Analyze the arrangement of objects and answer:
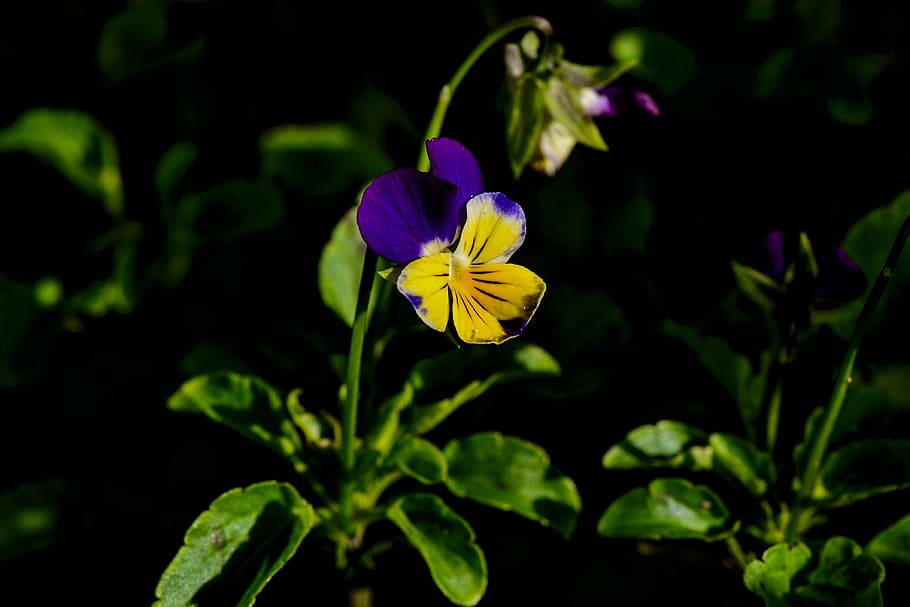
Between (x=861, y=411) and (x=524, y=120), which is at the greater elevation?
(x=524, y=120)

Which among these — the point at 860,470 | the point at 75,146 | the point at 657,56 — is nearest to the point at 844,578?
the point at 860,470

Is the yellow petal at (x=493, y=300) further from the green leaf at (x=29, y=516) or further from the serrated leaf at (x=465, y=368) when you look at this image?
the green leaf at (x=29, y=516)

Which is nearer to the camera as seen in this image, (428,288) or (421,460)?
(428,288)

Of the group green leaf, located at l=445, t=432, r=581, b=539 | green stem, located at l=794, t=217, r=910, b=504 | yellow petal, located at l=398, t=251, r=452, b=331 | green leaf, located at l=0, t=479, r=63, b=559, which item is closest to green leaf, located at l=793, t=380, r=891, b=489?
green stem, located at l=794, t=217, r=910, b=504

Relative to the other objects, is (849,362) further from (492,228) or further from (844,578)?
(492,228)

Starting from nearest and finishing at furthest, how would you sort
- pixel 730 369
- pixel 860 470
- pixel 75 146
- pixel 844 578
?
1. pixel 844 578
2. pixel 860 470
3. pixel 730 369
4. pixel 75 146

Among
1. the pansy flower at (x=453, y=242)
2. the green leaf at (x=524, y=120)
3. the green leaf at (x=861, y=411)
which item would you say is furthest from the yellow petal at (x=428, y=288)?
the green leaf at (x=861, y=411)
